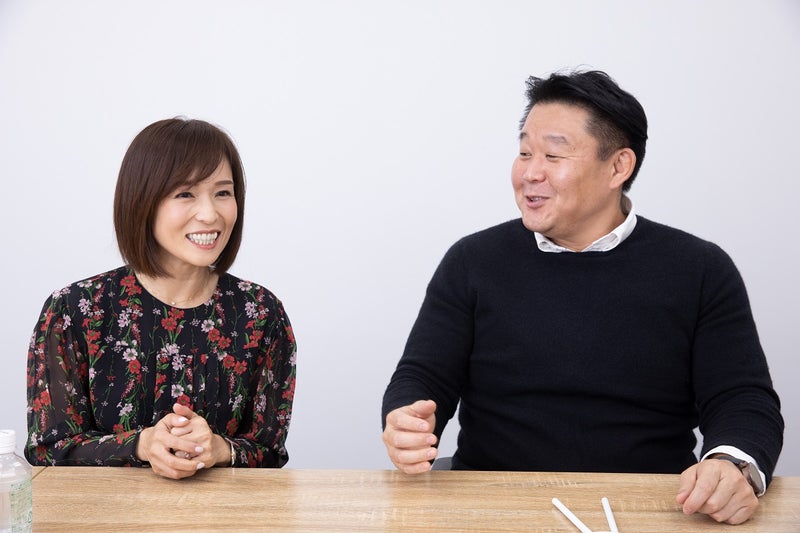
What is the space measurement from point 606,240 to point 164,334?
98 cm

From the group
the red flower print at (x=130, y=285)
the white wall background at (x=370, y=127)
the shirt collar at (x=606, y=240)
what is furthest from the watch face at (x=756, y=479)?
the white wall background at (x=370, y=127)

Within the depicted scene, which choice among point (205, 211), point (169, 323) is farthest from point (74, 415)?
point (205, 211)

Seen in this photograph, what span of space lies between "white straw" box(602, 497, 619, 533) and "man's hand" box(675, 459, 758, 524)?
0.11m

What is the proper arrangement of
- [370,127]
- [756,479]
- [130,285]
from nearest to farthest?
[756,479] < [130,285] < [370,127]

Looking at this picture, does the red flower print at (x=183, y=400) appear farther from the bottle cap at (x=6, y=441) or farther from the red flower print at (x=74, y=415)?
the bottle cap at (x=6, y=441)

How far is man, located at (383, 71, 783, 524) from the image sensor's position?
1.92 meters

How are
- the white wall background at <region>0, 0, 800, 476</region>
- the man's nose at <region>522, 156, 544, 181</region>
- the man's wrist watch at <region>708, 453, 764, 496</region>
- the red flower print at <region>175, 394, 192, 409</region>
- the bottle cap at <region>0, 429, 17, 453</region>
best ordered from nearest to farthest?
the bottle cap at <region>0, 429, 17, 453</region>
the man's wrist watch at <region>708, 453, 764, 496</region>
the red flower print at <region>175, 394, 192, 409</region>
the man's nose at <region>522, 156, 544, 181</region>
the white wall background at <region>0, 0, 800, 476</region>

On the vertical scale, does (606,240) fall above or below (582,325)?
above

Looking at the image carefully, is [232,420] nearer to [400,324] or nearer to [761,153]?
[400,324]

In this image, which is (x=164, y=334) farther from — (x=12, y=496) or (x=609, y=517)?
(x=609, y=517)

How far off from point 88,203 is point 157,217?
1671mm

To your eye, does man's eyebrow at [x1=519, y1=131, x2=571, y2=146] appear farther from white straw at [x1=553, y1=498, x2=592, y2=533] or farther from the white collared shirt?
white straw at [x1=553, y1=498, x2=592, y2=533]

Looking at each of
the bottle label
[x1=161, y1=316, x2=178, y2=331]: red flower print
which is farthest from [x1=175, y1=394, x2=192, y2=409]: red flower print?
the bottle label

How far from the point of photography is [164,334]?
1.88 meters
